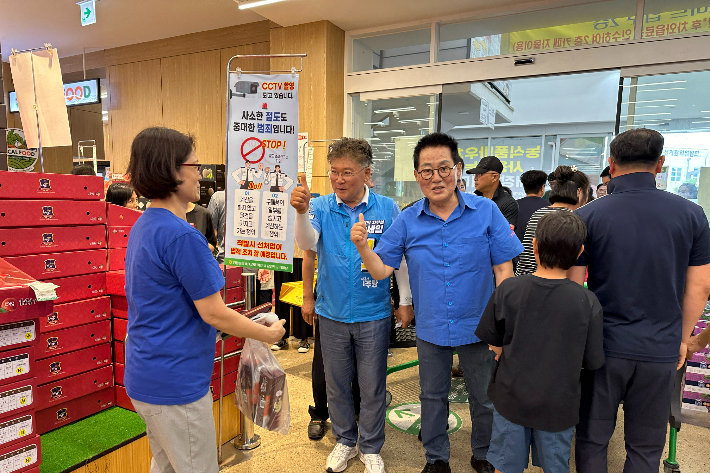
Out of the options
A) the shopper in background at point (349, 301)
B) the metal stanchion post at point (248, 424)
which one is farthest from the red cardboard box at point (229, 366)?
the shopper in background at point (349, 301)

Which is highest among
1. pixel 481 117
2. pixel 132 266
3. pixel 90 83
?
pixel 90 83

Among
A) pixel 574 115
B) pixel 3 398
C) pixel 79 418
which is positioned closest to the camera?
pixel 3 398

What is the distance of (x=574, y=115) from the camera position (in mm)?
10508

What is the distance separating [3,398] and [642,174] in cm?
269

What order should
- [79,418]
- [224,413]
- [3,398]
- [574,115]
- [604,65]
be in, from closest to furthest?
[3,398], [79,418], [224,413], [604,65], [574,115]

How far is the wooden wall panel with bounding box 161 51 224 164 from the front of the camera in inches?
282

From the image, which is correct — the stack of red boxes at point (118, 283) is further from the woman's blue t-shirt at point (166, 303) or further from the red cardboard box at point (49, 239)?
the woman's blue t-shirt at point (166, 303)

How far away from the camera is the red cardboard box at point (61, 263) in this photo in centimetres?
199

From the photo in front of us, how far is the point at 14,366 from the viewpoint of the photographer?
5.46ft

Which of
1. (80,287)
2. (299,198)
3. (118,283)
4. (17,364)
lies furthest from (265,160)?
(17,364)

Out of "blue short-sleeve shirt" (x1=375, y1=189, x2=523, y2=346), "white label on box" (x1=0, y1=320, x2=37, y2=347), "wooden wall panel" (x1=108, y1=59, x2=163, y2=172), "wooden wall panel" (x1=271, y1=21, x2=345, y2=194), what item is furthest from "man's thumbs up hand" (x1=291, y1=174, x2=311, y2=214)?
→ "wooden wall panel" (x1=108, y1=59, x2=163, y2=172)

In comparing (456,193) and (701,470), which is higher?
(456,193)

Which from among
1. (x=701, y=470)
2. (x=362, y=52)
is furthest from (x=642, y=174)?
(x=362, y=52)

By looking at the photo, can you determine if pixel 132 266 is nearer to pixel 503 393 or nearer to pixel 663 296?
pixel 503 393
